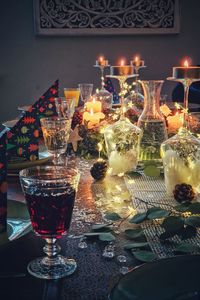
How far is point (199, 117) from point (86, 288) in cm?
120

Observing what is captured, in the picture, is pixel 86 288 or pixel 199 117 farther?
pixel 199 117

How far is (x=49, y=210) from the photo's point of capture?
81 centimetres

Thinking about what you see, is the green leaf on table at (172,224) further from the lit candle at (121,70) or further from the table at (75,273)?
the lit candle at (121,70)

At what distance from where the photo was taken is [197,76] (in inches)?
53.9

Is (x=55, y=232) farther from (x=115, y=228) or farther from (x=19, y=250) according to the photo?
(x=115, y=228)

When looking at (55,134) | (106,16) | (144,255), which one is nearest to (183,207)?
(144,255)

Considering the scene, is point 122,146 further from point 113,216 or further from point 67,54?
point 67,54

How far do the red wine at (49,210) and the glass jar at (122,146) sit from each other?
0.64 meters

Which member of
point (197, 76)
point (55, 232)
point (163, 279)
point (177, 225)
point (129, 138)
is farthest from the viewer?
point (129, 138)

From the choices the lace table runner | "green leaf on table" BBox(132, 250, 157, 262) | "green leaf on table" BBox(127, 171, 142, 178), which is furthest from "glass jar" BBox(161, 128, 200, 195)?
"green leaf on table" BBox(132, 250, 157, 262)

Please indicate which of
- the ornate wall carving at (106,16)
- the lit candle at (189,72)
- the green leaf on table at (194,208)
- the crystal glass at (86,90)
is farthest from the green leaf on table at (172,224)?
the ornate wall carving at (106,16)

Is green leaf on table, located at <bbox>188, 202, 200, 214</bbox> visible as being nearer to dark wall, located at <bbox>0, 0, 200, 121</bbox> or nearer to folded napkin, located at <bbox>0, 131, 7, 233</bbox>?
folded napkin, located at <bbox>0, 131, 7, 233</bbox>

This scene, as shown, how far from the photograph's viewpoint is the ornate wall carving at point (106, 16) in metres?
4.71

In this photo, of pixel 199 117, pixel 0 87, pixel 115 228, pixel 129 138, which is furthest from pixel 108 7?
pixel 115 228
